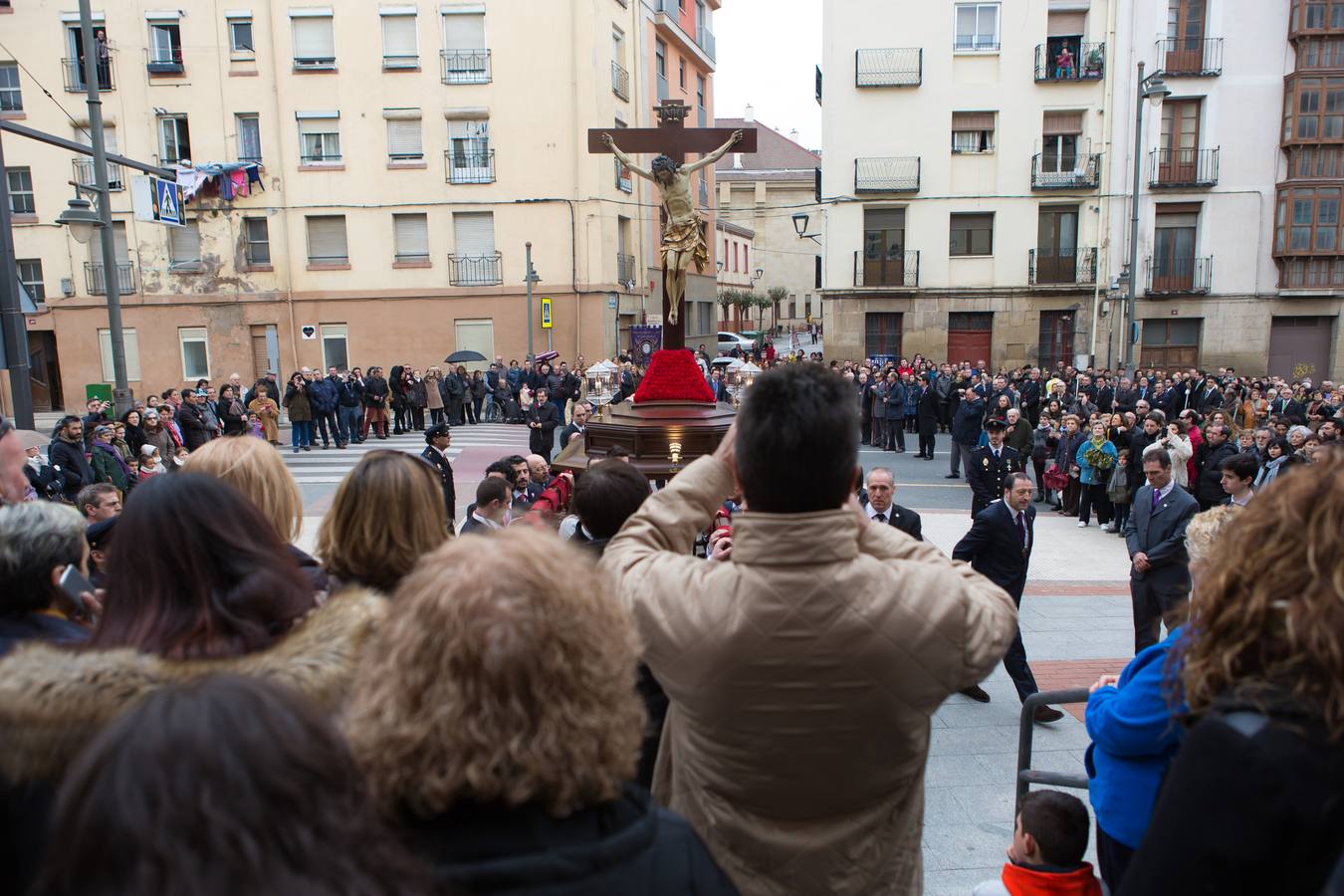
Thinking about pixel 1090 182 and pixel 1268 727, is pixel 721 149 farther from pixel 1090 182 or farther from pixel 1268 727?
pixel 1090 182

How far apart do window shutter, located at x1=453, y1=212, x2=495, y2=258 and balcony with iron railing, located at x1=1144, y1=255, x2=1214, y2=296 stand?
20.6m

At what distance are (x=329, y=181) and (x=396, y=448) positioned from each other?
15.5 m

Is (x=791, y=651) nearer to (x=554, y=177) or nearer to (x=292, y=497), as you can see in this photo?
(x=292, y=497)

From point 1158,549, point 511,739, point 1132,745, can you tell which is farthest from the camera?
point 1158,549

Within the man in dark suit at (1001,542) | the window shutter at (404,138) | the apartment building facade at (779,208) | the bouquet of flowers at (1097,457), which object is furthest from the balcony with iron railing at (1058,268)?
the apartment building facade at (779,208)

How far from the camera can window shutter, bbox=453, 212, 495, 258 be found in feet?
93.2

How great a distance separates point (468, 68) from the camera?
1088 inches

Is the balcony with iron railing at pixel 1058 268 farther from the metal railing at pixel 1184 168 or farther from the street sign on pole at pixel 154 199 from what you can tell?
the street sign on pole at pixel 154 199

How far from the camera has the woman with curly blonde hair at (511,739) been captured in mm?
1379

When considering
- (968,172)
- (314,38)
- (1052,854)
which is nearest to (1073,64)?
(968,172)

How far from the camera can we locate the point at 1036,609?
27.9ft

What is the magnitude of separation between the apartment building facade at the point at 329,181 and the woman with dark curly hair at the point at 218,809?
1103 inches

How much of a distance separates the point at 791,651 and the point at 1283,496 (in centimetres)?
98

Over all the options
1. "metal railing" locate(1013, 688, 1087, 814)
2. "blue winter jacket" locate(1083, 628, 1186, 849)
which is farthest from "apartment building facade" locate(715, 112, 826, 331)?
"blue winter jacket" locate(1083, 628, 1186, 849)
